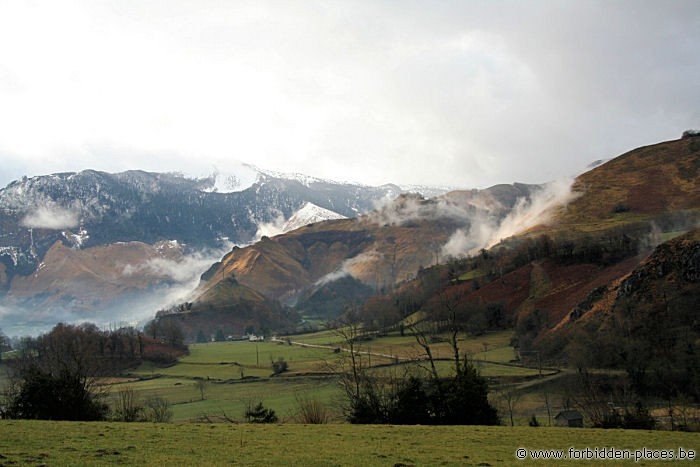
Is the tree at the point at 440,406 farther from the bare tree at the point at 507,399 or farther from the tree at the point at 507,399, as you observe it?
the tree at the point at 507,399

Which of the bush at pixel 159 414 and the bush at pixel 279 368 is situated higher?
the bush at pixel 159 414

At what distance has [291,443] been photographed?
33562mm

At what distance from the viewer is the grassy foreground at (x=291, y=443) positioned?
2722 centimetres

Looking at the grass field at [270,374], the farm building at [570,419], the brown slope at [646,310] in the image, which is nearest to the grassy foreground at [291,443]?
the farm building at [570,419]

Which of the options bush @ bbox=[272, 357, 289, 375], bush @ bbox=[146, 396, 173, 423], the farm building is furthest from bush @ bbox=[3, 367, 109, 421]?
bush @ bbox=[272, 357, 289, 375]

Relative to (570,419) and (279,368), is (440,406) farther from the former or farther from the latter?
(279,368)

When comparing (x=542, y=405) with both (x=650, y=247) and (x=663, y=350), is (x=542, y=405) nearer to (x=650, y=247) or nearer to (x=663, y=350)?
(x=663, y=350)

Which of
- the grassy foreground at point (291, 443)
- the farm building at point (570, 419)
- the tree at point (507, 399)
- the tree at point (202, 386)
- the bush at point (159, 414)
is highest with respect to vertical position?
→ the grassy foreground at point (291, 443)

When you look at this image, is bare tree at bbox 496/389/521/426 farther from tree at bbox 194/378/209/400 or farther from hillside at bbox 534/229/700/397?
tree at bbox 194/378/209/400

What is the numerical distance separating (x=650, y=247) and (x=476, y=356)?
70.2 m

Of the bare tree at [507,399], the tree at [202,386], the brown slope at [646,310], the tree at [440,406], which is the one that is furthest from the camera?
the tree at [202,386]

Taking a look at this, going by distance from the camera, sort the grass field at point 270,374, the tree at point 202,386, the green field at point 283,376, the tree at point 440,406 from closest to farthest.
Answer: the tree at point 440,406, the green field at point 283,376, the grass field at point 270,374, the tree at point 202,386

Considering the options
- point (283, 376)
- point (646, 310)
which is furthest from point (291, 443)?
point (283, 376)

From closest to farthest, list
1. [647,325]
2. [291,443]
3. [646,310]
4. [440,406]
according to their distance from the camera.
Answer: [291,443] < [440,406] < [647,325] < [646,310]
